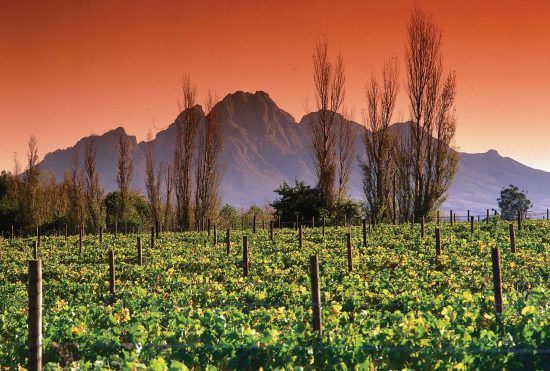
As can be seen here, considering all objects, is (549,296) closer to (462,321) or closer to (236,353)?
(462,321)

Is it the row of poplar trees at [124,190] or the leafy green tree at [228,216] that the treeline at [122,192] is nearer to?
the row of poplar trees at [124,190]

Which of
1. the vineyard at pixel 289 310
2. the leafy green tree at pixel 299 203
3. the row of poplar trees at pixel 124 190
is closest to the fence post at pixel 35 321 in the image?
the vineyard at pixel 289 310

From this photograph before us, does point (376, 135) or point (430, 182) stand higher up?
point (376, 135)

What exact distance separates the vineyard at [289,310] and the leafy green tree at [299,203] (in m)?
19.3

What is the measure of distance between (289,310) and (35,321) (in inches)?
220

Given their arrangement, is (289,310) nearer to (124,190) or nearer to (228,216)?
(124,190)

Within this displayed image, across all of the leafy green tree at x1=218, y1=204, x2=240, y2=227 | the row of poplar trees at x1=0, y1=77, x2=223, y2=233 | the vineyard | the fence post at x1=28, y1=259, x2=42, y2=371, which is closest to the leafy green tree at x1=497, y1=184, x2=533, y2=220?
the leafy green tree at x1=218, y1=204, x2=240, y2=227

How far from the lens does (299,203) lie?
49938 millimetres

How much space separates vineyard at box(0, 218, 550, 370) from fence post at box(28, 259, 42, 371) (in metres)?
0.32

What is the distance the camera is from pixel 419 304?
39.5 feet

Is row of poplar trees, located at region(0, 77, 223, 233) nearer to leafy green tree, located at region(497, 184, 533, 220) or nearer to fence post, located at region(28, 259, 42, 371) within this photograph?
fence post, located at region(28, 259, 42, 371)

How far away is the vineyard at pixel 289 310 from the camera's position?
25.2ft

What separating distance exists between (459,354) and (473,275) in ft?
33.8

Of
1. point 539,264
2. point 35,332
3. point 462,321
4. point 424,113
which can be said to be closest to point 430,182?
point 424,113
